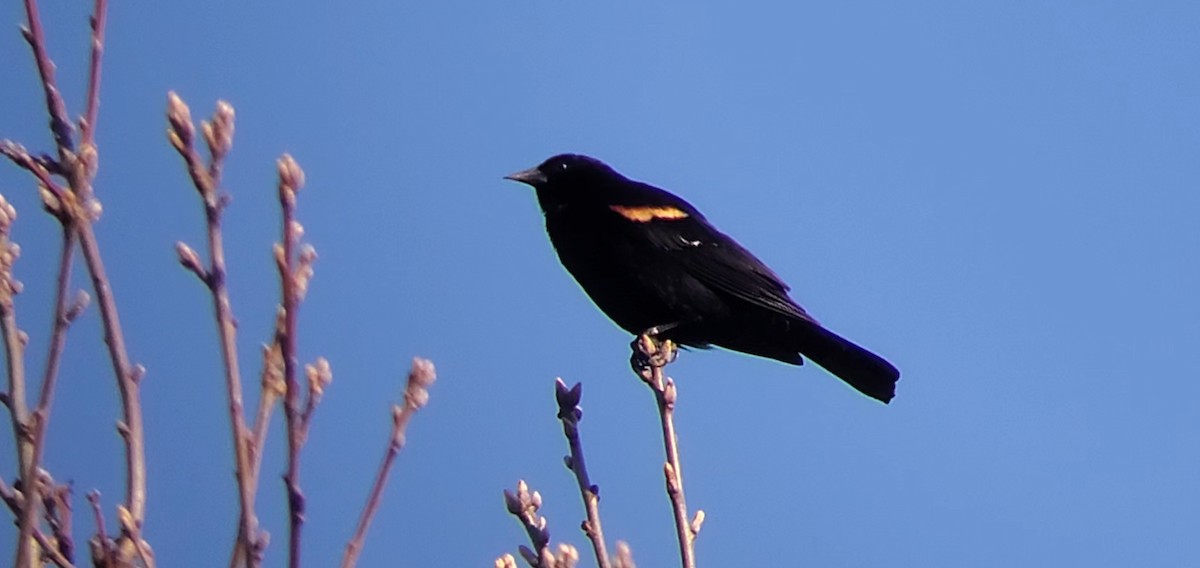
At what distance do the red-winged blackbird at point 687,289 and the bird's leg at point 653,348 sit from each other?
0.04 feet

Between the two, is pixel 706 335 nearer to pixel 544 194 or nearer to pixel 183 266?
pixel 544 194

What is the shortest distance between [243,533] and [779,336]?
3.27 m

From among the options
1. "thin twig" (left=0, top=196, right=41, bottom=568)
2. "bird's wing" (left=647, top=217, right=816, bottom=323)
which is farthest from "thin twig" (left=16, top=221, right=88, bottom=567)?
"bird's wing" (left=647, top=217, right=816, bottom=323)

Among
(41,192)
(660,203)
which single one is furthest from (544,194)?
(41,192)

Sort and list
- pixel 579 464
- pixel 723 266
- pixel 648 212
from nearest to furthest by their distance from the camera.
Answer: pixel 579 464, pixel 723 266, pixel 648 212

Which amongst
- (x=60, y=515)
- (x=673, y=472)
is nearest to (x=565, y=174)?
(x=673, y=472)

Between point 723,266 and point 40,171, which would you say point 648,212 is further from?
point 40,171

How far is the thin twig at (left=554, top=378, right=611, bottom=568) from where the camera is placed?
5.76ft

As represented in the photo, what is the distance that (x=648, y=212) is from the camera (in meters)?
4.50

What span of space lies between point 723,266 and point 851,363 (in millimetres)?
480

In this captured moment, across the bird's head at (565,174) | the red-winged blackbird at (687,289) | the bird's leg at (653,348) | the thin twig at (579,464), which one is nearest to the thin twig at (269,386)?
the thin twig at (579,464)

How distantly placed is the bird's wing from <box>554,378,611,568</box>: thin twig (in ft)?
6.92

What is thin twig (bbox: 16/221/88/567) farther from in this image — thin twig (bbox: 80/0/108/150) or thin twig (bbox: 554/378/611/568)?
thin twig (bbox: 554/378/611/568)

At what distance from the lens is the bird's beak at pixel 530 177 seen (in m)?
4.72
